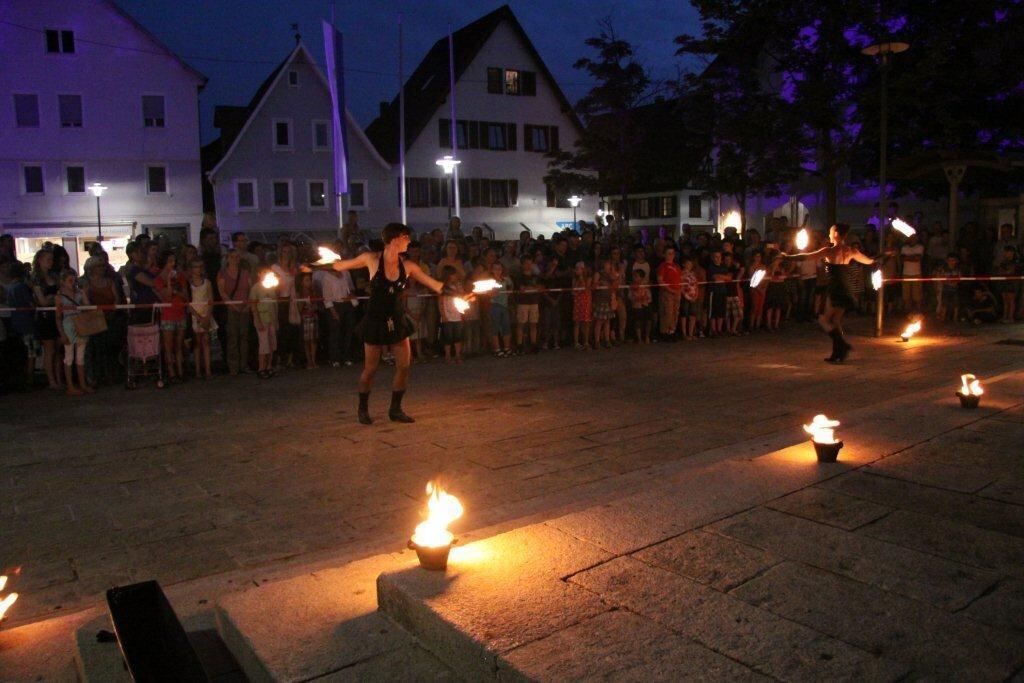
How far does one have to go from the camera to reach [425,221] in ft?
138

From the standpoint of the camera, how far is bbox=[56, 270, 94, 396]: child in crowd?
36.0 feet

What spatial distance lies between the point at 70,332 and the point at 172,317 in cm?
133

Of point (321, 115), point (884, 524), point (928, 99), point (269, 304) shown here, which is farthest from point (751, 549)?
point (321, 115)

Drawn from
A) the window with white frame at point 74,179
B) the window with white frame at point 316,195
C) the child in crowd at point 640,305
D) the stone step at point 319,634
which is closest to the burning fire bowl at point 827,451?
the stone step at point 319,634

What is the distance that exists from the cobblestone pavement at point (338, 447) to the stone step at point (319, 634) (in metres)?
0.99

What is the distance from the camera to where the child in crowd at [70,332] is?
11.0 meters

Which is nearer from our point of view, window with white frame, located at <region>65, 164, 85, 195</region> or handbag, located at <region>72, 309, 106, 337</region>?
handbag, located at <region>72, 309, 106, 337</region>

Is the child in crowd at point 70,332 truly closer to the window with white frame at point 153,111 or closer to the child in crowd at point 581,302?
the child in crowd at point 581,302

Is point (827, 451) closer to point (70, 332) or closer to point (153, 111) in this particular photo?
point (70, 332)

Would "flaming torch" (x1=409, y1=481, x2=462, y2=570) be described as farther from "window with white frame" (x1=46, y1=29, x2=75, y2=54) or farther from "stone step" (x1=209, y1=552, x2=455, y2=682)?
"window with white frame" (x1=46, y1=29, x2=75, y2=54)

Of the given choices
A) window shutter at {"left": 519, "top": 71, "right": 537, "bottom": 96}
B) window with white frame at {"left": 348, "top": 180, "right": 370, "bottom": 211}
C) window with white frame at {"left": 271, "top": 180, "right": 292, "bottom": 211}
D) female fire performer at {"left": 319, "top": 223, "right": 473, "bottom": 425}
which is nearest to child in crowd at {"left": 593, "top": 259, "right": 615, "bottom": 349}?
female fire performer at {"left": 319, "top": 223, "right": 473, "bottom": 425}

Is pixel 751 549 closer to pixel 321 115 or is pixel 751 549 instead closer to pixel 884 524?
pixel 884 524

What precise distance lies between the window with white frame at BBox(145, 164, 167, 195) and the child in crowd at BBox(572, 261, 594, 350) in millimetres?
27703

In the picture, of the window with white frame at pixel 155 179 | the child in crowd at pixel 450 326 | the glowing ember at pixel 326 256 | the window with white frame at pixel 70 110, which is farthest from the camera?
the window with white frame at pixel 155 179
